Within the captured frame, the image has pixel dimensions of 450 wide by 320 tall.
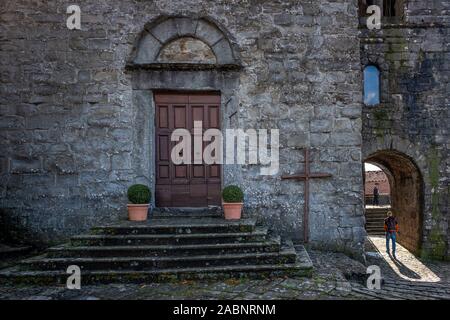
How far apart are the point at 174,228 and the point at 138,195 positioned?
0.91 m

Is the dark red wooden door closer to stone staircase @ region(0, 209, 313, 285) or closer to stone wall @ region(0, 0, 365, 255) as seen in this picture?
stone wall @ region(0, 0, 365, 255)

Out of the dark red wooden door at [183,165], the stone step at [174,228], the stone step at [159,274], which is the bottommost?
the stone step at [159,274]

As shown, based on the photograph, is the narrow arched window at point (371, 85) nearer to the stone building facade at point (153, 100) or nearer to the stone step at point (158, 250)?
the stone building facade at point (153, 100)

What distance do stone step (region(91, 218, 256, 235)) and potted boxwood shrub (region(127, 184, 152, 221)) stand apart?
0.89 feet

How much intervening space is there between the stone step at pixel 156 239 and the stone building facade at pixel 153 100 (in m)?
1.22

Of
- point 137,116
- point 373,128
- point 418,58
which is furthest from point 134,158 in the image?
point 418,58

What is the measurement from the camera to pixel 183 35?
246 inches

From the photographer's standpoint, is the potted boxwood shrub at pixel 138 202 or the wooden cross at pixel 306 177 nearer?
the potted boxwood shrub at pixel 138 202

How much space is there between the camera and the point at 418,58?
362 inches

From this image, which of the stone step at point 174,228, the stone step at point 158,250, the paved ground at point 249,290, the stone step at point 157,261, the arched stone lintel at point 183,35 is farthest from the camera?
the arched stone lintel at point 183,35

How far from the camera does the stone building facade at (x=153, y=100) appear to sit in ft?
19.9

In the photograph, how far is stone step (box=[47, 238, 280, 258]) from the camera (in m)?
4.61

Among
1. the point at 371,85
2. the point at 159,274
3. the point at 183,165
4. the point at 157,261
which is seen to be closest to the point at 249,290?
the point at 159,274

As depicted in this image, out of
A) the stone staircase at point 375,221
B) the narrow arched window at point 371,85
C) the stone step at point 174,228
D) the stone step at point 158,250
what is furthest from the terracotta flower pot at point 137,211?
the stone staircase at point 375,221
